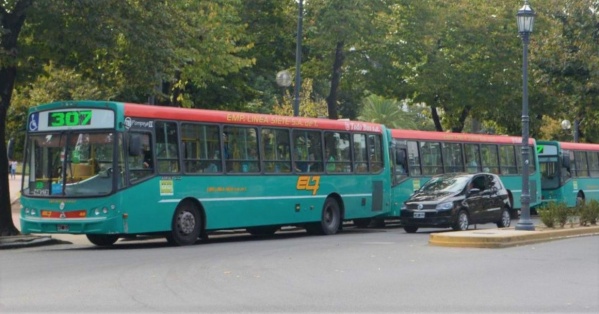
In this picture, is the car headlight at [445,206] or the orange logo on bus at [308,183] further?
the car headlight at [445,206]

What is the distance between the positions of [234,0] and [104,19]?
1128 cm

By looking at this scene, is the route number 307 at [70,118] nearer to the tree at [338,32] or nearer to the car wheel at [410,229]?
the car wheel at [410,229]

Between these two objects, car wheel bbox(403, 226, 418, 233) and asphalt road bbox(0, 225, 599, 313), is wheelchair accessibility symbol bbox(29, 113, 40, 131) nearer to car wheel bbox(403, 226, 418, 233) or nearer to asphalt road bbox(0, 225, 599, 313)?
asphalt road bbox(0, 225, 599, 313)

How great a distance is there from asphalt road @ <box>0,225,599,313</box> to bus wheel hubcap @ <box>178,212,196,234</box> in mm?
748

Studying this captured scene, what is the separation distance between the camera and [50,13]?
79.6 ft

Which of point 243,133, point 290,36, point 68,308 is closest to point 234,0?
point 290,36

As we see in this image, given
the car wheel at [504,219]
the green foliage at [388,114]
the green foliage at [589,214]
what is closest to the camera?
the green foliage at [589,214]

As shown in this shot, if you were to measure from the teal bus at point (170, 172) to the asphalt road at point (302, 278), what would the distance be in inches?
31.9

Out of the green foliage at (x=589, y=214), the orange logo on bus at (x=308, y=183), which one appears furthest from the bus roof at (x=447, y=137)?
the green foliage at (x=589, y=214)

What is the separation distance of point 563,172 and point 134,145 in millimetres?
28238

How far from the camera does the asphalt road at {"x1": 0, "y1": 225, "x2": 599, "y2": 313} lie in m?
12.8

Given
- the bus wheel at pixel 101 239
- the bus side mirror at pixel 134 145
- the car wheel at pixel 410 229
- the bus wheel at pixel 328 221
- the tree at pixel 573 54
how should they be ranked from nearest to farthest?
the bus side mirror at pixel 134 145, the bus wheel at pixel 101 239, the bus wheel at pixel 328 221, the car wheel at pixel 410 229, the tree at pixel 573 54

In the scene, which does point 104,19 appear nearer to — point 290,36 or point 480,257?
point 480,257

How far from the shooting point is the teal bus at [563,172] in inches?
1820
